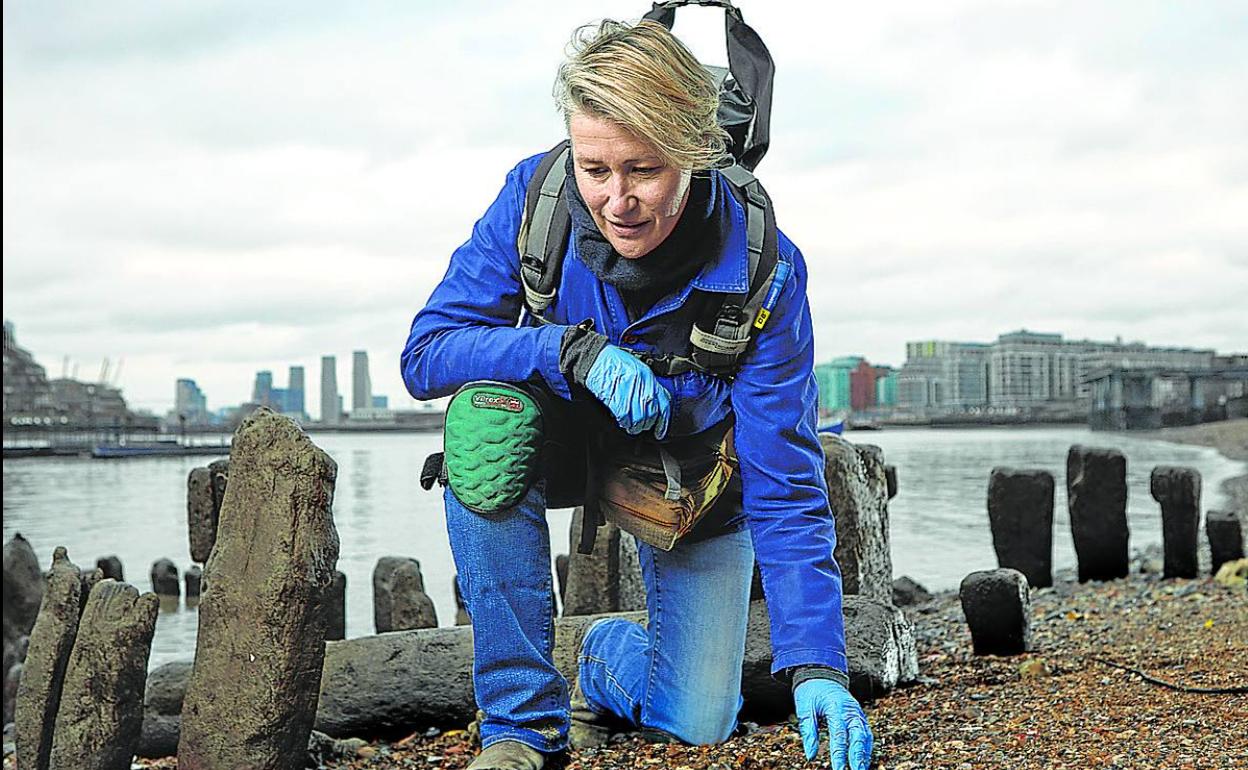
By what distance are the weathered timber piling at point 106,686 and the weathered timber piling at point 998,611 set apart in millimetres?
2997

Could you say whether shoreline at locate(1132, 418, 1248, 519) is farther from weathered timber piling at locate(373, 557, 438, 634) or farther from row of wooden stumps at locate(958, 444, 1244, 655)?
weathered timber piling at locate(373, 557, 438, 634)

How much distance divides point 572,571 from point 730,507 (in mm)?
2131

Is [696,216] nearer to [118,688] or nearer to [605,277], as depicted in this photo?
[605,277]

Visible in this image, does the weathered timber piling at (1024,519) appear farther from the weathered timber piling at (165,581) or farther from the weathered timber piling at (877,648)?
the weathered timber piling at (165,581)

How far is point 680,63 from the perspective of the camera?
345 cm

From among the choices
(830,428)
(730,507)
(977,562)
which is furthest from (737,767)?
(977,562)

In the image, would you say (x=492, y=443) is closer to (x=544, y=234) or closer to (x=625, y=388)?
(x=625, y=388)

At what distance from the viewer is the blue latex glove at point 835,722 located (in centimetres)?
331

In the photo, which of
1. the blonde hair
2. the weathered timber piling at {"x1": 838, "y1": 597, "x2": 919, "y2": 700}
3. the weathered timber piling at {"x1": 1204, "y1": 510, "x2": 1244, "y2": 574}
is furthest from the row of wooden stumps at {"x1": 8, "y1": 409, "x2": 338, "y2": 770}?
the weathered timber piling at {"x1": 1204, "y1": 510, "x2": 1244, "y2": 574}

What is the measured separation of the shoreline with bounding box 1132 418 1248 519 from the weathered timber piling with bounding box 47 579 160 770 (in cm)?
1792

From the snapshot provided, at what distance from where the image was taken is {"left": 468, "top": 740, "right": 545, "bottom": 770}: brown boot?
357cm

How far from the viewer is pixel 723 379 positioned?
374 centimetres

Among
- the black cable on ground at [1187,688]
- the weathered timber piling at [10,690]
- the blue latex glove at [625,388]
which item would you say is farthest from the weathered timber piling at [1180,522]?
the weathered timber piling at [10,690]

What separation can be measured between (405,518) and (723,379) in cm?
1408
